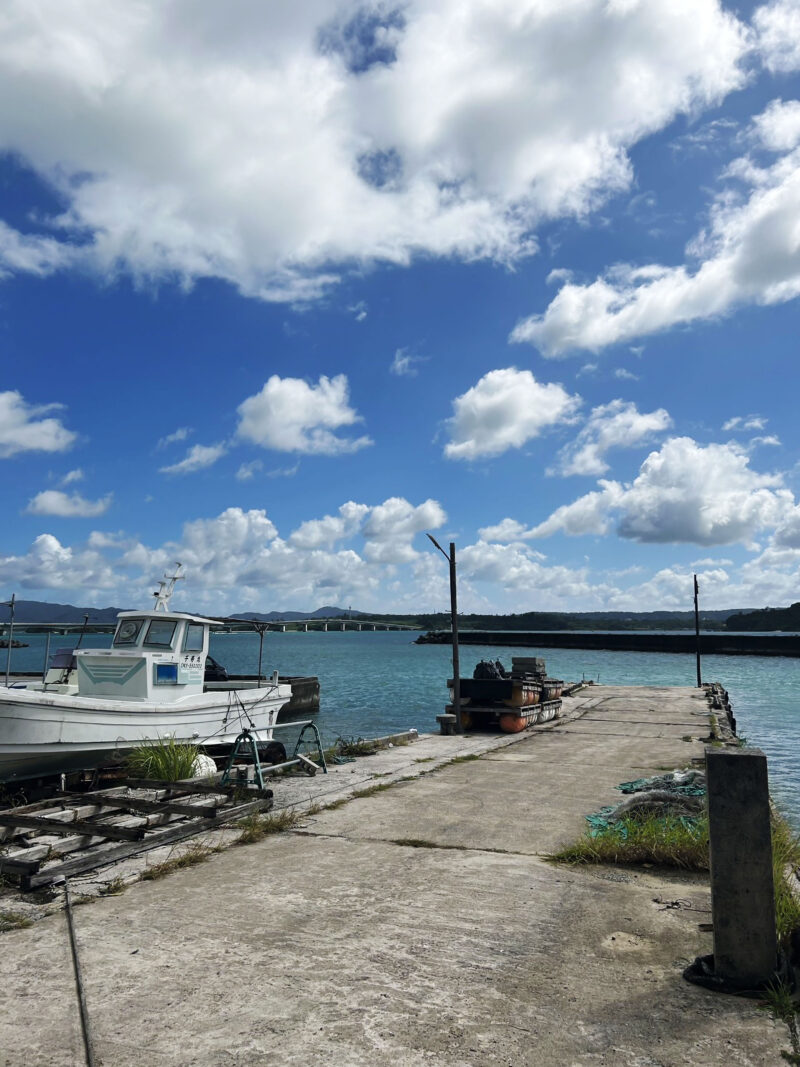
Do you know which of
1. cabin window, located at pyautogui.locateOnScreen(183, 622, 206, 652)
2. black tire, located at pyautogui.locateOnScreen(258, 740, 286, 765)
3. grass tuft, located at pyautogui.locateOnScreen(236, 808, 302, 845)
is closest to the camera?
grass tuft, located at pyautogui.locateOnScreen(236, 808, 302, 845)

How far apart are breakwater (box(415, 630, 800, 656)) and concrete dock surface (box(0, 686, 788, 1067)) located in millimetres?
82661

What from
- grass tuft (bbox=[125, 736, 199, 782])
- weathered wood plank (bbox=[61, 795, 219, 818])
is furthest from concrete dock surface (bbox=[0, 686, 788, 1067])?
grass tuft (bbox=[125, 736, 199, 782])

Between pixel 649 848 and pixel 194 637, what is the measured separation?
12897 mm

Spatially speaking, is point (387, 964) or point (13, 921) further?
point (13, 921)

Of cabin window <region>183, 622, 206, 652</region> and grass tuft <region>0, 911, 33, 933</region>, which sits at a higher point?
cabin window <region>183, 622, 206, 652</region>

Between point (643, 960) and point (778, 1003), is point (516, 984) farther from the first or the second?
point (778, 1003)

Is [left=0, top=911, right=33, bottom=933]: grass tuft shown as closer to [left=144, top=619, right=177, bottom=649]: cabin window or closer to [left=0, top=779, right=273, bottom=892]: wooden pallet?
[left=0, top=779, right=273, bottom=892]: wooden pallet

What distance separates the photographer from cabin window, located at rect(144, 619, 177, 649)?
55.5ft

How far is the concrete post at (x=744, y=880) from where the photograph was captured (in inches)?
158

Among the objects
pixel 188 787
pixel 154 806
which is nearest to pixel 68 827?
pixel 154 806

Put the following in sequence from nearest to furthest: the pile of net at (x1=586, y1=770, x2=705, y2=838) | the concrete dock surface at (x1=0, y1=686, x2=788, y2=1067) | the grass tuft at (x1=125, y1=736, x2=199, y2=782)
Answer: the concrete dock surface at (x1=0, y1=686, x2=788, y2=1067)
the pile of net at (x1=586, y1=770, x2=705, y2=838)
the grass tuft at (x1=125, y1=736, x2=199, y2=782)

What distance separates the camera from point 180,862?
260 inches

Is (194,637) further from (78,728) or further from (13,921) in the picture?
(13,921)

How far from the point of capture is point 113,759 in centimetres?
1399
